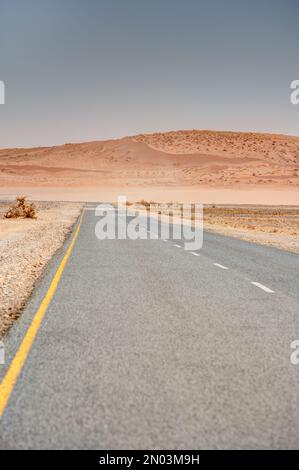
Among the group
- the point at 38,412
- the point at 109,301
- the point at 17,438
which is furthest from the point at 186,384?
the point at 109,301

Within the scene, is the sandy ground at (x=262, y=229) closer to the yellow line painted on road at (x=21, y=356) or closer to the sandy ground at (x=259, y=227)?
the sandy ground at (x=259, y=227)

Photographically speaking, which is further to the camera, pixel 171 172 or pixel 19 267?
pixel 171 172

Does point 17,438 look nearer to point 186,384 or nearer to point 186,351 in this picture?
point 186,384

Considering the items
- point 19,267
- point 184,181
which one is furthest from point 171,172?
point 19,267

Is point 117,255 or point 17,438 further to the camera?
point 117,255

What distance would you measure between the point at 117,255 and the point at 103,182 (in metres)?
132

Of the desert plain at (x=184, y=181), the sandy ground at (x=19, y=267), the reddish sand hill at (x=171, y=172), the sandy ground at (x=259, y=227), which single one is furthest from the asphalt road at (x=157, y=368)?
the reddish sand hill at (x=171, y=172)

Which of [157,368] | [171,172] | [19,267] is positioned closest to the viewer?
[157,368]

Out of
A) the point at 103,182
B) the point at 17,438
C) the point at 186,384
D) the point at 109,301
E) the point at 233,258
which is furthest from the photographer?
the point at 103,182

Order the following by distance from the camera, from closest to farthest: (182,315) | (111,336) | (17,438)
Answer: (17,438) < (111,336) < (182,315)

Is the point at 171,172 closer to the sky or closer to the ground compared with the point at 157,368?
closer to the sky

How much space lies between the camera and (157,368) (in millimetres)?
5816

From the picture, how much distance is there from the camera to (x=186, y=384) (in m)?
5.30

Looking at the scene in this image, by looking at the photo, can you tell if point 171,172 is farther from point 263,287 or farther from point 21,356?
point 21,356
